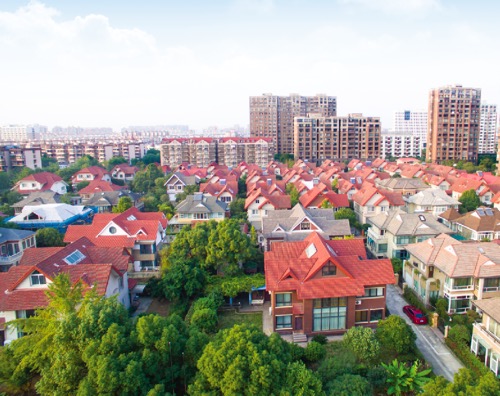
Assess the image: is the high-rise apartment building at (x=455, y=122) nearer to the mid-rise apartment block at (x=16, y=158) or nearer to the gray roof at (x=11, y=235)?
the gray roof at (x=11, y=235)

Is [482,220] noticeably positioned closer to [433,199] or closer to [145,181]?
[433,199]

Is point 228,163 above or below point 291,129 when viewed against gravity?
below

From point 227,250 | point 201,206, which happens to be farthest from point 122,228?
point 201,206

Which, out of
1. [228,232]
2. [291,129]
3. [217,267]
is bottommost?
[217,267]

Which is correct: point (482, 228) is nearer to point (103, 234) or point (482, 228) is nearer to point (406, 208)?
point (406, 208)

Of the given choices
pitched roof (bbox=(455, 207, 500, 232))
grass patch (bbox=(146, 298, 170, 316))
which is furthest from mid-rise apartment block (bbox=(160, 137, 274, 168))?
grass patch (bbox=(146, 298, 170, 316))

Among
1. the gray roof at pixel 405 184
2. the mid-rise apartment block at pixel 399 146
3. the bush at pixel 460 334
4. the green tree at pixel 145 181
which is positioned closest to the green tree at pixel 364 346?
the bush at pixel 460 334

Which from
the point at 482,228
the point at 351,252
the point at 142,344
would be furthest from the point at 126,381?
the point at 482,228
